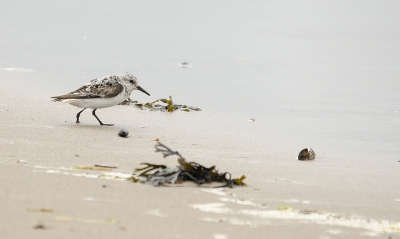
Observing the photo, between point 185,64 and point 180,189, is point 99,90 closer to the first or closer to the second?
point 180,189

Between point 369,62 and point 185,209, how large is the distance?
36.2 feet

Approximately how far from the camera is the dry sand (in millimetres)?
4172

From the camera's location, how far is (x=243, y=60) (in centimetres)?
1459

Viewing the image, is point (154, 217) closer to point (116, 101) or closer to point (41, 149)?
point (41, 149)

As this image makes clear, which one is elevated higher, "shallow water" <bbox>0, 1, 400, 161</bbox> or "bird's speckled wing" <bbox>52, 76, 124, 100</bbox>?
"shallow water" <bbox>0, 1, 400, 161</bbox>


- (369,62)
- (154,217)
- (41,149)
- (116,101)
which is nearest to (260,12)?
(369,62)

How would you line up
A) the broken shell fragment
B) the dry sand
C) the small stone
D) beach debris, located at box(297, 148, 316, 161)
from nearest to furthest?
the dry sand, beach debris, located at box(297, 148, 316, 161), the broken shell fragment, the small stone

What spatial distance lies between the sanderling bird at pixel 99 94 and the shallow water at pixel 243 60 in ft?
5.44

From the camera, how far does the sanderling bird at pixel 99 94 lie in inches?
324

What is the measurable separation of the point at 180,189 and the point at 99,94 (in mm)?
3400

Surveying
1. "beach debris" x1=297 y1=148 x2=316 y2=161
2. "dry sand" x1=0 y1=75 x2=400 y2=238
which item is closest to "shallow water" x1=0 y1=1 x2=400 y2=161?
"beach debris" x1=297 y1=148 x2=316 y2=161

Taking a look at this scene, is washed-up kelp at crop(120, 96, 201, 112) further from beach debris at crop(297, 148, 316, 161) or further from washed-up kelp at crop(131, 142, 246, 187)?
washed-up kelp at crop(131, 142, 246, 187)

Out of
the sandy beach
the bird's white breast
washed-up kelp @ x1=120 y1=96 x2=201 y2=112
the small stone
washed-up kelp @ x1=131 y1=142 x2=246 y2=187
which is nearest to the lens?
the sandy beach

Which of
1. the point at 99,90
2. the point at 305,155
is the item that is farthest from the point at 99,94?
the point at 305,155
